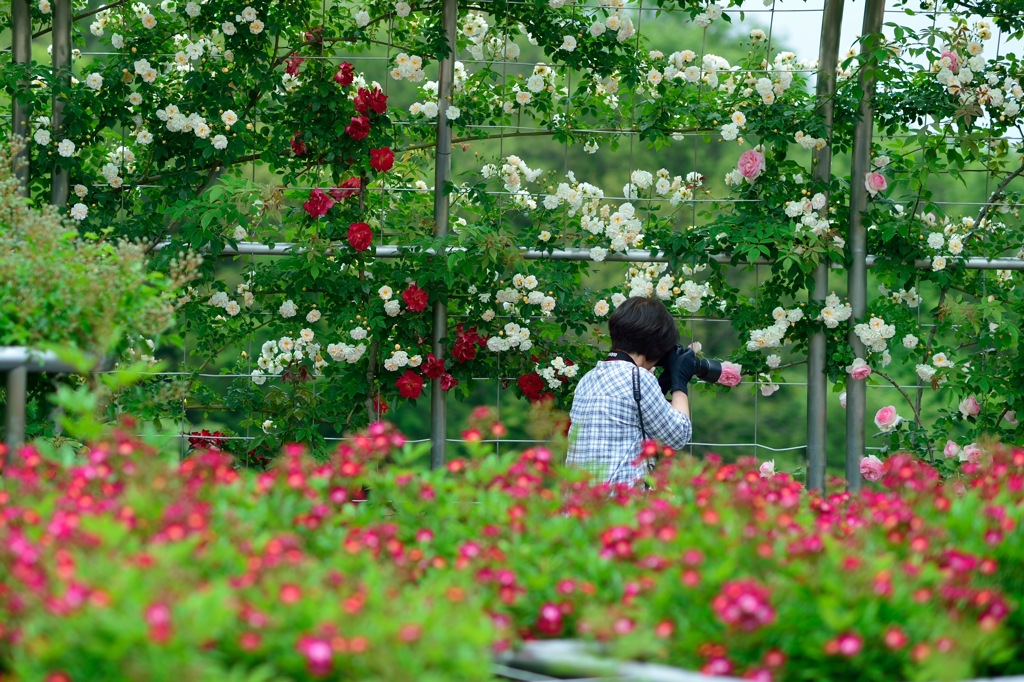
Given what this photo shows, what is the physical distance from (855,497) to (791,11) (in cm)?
201

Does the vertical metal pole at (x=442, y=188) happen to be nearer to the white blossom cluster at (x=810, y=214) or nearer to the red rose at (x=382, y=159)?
the red rose at (x=382, y=159)

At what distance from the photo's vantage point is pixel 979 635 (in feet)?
4.53

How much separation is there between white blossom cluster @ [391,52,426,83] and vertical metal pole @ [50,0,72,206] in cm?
106

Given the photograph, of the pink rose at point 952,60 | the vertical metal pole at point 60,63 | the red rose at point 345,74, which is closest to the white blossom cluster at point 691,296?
the pink rose at point 952,60

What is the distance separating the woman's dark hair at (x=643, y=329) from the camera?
2.68 metres

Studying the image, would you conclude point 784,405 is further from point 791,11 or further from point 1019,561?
point 1019,561

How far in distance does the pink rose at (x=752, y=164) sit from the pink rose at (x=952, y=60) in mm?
647

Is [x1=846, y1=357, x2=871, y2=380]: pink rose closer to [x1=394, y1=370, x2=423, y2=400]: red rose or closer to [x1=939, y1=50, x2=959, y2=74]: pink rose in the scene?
[x1=939, y1=50, x2=959, y2=74]: pink rose

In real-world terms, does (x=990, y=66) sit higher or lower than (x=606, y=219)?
higher

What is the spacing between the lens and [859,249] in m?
3.54

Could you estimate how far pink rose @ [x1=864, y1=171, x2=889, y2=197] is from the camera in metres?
3.47

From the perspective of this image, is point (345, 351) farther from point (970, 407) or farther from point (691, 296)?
point (970, 407)

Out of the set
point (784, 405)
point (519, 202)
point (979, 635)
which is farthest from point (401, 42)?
point (784, 405)

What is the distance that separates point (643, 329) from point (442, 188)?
1.16 meters
